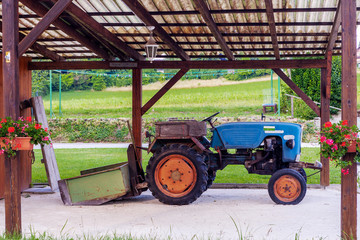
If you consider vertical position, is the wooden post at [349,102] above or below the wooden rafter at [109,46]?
below

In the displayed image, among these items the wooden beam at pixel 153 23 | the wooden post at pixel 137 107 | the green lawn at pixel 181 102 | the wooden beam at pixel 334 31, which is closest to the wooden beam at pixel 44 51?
the wooden post at pixel 137 107

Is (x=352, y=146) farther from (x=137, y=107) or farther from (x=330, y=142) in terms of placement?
(x=137, y=107)

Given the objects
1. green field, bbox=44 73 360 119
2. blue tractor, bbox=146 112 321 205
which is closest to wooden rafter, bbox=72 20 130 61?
blue tractor, bbox=146 112 321 205

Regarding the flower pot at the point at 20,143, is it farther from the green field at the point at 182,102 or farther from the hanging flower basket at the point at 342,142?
the green field at the point at 182,102

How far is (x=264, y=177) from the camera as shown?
13219 millimetres

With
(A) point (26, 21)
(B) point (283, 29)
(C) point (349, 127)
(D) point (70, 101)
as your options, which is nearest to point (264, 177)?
(B) point (283, 29)

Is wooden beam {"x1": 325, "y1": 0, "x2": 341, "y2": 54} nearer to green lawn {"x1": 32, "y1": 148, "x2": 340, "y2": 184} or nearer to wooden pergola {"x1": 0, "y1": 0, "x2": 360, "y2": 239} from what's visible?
wooden pergola {"x1": 0, "y1": 0, "x2": 360, "y2": 239}

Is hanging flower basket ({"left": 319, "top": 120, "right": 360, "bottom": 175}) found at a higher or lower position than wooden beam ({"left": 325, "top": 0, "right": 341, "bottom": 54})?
lower

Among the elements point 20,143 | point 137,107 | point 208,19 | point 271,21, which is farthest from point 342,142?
point 137,107

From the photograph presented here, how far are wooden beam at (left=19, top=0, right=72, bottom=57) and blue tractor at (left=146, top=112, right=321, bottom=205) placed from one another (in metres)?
2.92

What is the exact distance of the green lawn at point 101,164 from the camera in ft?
42.5

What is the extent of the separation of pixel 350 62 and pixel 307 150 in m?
12.4

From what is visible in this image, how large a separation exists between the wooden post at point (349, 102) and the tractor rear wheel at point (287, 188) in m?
3.05

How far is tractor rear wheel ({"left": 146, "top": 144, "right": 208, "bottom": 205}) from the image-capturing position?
8914mm
